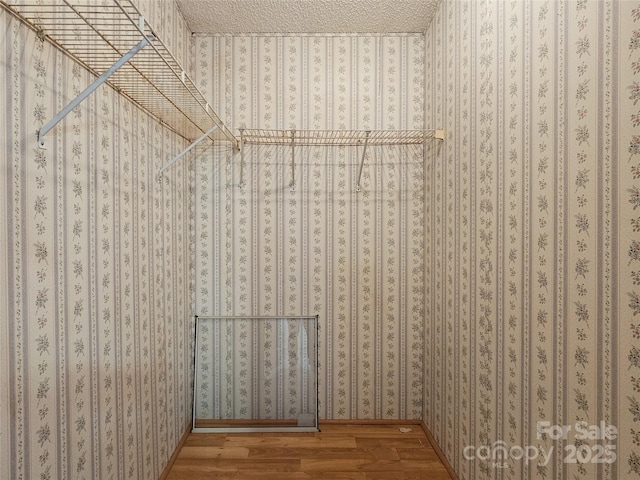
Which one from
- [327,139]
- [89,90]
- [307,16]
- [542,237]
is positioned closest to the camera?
[89,90]

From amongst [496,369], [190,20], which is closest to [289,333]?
[496,369]

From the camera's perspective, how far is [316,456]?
2.05 meters

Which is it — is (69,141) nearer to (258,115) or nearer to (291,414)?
(258,115)

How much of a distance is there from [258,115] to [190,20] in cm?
69

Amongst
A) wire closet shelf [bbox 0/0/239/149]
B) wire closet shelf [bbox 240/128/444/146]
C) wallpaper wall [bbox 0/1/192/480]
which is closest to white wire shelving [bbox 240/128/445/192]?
wire closet shelf [bbox 240/128/444/146]

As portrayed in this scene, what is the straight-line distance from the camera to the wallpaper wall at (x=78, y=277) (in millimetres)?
916

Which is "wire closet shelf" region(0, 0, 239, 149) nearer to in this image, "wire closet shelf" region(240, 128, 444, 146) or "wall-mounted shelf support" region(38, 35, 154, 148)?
"wall-mounted shelf support" region(38, 35, 154, 148)

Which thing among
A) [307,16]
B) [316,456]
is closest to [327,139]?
[307,16]

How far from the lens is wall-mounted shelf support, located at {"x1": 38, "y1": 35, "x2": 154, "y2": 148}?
0.92 meters

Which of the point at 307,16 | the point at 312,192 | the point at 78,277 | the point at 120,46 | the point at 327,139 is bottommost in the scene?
the point at 78,277

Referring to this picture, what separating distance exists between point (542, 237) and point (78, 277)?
1.50 metres

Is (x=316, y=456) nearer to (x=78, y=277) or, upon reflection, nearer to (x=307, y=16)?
(x=78, y=277)

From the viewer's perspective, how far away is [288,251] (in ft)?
7.72

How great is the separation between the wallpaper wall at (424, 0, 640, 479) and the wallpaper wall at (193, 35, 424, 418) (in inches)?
18.7
